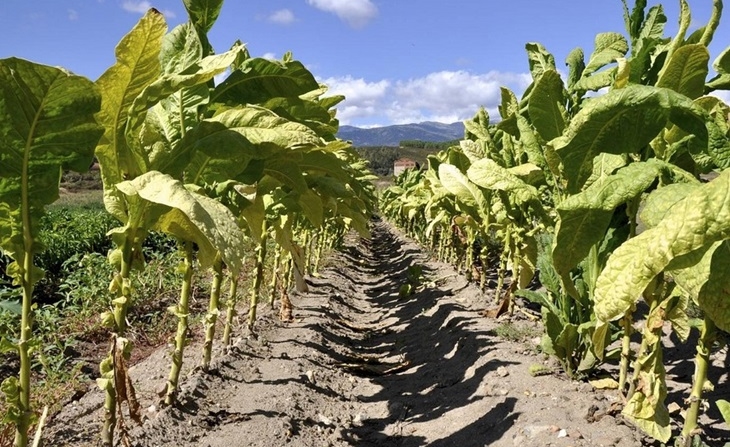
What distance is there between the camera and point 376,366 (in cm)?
540

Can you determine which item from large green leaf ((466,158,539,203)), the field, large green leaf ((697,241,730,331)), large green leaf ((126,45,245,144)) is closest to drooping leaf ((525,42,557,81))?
the field

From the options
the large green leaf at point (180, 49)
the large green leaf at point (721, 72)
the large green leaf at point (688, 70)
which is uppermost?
the large green leaf at point (180, 49)

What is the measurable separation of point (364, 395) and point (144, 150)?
2.89 metres

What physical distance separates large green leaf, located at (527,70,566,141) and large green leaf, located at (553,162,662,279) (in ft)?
3.16

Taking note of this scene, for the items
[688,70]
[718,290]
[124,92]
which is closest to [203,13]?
[124,92]

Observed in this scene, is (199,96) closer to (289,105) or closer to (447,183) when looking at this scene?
(289,105)

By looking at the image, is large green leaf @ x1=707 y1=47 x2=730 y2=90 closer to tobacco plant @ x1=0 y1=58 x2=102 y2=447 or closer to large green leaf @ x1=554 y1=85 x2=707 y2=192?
large green leaf @ x1=554 y1=85 x2=707 y2=192

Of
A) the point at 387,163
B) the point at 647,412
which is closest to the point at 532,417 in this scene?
the point at 647,412

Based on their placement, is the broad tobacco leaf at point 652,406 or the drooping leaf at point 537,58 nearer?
the broad tobacco leaf at point 652,406

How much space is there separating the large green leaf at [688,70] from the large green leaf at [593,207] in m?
0.48

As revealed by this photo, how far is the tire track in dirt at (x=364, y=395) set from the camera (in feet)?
10.0

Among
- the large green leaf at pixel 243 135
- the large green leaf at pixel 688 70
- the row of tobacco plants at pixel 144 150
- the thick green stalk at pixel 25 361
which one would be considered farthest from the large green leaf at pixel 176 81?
the large green leaf at pixel 688 70

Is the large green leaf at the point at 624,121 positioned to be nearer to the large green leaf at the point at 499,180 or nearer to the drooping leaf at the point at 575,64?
the large green leaf at the point at 499,180

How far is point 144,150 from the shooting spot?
2.43m
